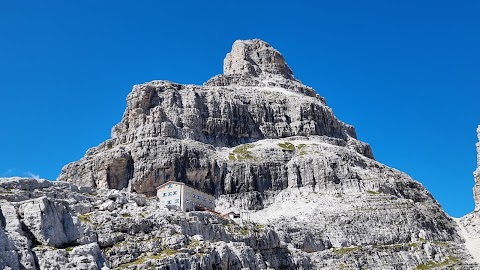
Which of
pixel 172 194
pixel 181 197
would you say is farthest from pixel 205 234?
pixel 172 194

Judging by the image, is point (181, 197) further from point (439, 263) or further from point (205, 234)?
point (439, 263)

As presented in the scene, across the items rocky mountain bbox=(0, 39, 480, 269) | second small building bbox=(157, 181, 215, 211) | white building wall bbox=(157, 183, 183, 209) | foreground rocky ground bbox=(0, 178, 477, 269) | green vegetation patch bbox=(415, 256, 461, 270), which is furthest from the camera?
green vegetation patch bbox=(415, 256, 461, 270)

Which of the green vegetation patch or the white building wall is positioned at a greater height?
the white building wall

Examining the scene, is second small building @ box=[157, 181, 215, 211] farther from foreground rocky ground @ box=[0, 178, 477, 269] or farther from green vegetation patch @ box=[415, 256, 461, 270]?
green vegetation patch @ box=[415, 256, 461, 270]

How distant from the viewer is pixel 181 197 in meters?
156

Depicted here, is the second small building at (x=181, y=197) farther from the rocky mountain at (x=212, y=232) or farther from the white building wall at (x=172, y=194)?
the rocky mountain at (x=212, y=232)

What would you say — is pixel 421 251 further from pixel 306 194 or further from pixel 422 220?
pixel 306 194

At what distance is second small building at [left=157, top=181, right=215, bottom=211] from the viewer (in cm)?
15525

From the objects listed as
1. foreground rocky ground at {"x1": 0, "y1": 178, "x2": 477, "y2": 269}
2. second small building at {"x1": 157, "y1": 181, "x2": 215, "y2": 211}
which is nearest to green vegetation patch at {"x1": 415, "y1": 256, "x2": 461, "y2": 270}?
foreground rocky ground at {"x1": 0, "y1": 178, "x2": 477, "y2": 269}

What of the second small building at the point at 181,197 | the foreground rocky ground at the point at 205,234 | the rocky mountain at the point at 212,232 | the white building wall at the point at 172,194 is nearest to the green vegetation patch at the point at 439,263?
the rocky mountain at the point at 212,232

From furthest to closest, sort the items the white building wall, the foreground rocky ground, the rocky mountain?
the white building wall < the rocky mountain < the foreground rocky ground

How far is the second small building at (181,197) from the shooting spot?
15525cm

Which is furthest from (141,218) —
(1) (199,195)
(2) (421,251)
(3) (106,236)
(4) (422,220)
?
(4) (422,220)

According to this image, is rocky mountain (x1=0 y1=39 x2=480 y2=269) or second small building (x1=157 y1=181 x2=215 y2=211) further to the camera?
second small building (x1=157 y1=181 x2=215 y2=211)
